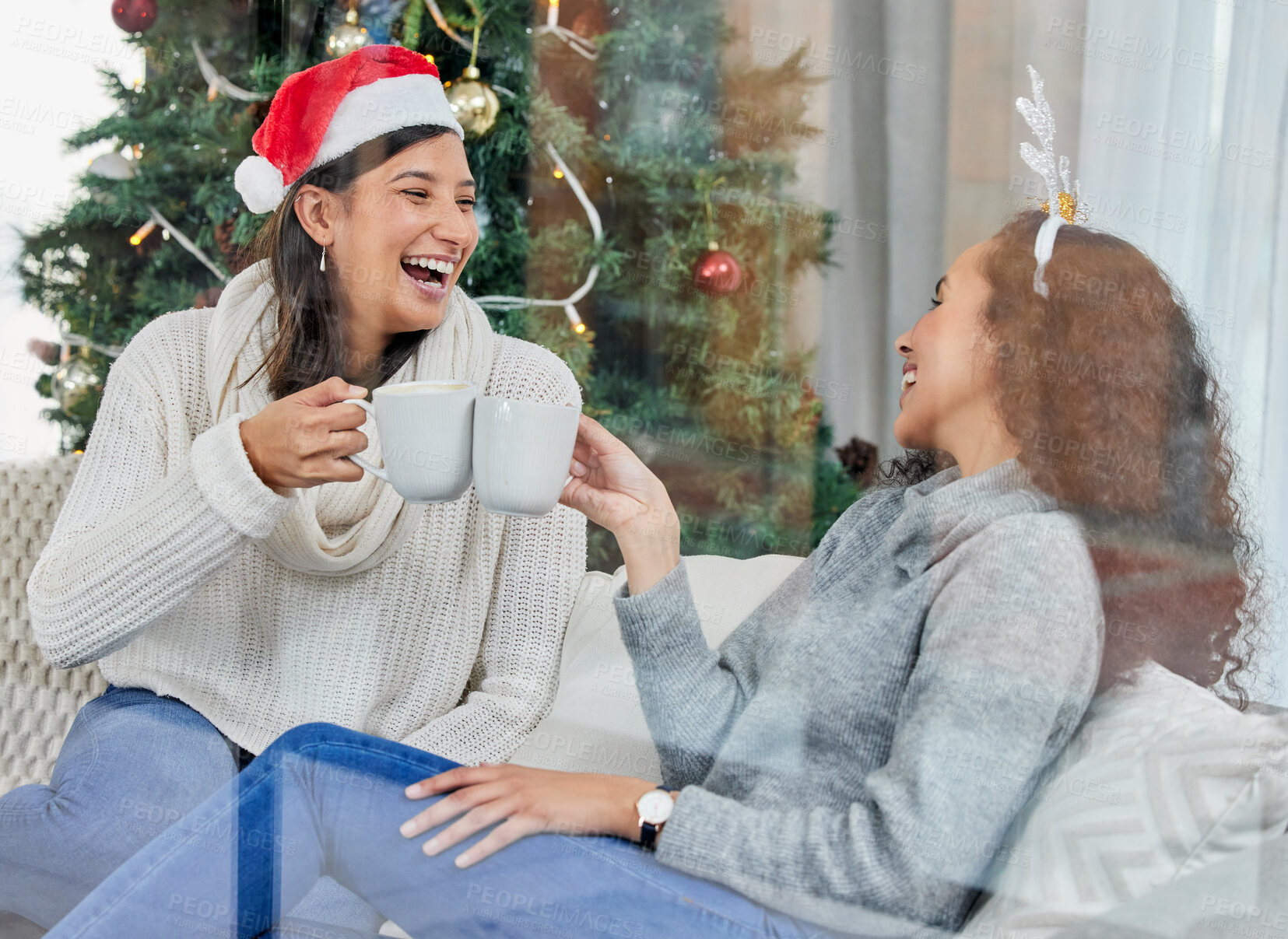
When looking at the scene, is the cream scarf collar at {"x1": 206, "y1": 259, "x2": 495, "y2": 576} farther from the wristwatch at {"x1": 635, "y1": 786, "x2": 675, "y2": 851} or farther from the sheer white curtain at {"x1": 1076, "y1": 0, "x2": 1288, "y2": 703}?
the sheer white curtain at {"x1": 1076, "y1": 0, "x2": 1288, "y2": 703}

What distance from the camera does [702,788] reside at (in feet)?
2.38

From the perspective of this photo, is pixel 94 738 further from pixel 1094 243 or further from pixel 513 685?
pixel 1094 243

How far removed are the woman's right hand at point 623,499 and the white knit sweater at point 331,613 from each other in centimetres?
3

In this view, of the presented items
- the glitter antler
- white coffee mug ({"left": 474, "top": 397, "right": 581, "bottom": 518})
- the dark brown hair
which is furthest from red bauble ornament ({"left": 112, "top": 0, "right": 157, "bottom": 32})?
the glitter antler

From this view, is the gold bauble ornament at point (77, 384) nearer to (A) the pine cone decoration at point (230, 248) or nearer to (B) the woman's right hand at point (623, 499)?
(A) the pine cone decoration at point (230, 248)

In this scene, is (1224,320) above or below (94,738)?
above

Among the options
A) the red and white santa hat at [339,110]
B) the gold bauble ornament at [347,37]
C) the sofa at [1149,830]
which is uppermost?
the gold bauble ornament at [347,37]

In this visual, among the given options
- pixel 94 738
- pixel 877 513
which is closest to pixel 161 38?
pixel 94 738

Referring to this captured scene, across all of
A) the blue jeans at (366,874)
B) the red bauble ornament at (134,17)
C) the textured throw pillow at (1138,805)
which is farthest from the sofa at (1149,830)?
the red bauble ornament at (134,17)


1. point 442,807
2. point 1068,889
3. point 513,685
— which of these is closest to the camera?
point 1068,889

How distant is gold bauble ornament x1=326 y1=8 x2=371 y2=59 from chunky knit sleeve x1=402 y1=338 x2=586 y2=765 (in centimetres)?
28

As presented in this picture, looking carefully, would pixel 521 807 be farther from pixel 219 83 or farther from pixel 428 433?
pixel 219 83

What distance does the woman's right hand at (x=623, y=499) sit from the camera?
2.60 feet

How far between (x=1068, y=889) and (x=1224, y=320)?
38 centimetres
